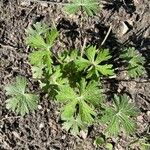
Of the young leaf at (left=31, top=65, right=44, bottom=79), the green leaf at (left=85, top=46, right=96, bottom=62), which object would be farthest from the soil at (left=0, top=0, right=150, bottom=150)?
the green leaf at (left=85, top=46, right=96, bottom=62)

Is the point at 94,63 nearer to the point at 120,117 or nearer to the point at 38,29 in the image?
the point at 120,117

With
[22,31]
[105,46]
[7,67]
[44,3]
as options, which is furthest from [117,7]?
[7,67]

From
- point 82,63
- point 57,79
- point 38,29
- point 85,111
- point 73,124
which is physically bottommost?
point 73,124

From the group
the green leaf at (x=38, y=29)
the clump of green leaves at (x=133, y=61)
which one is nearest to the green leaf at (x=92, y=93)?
the clump of green leaves at (x=133, y=61)

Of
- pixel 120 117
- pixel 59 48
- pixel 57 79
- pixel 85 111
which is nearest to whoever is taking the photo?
pixel 85 111

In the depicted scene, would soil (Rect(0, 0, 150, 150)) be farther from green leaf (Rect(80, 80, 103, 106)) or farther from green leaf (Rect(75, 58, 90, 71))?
green leaf (Rect(80, 80, 103, 106))

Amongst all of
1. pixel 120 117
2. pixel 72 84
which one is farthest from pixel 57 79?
pixel 120 117
